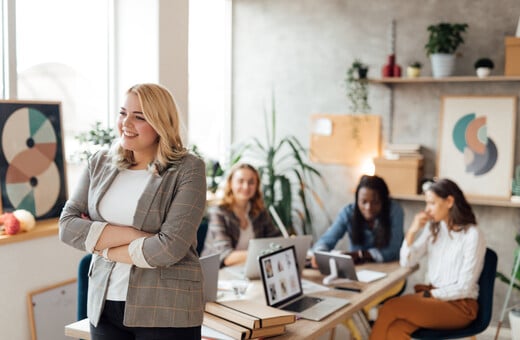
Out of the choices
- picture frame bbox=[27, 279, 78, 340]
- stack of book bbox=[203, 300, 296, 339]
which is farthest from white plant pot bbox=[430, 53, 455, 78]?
picture frame bbox=[27, 279, 78, 340]

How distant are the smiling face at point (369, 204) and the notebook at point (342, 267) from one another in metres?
0.63

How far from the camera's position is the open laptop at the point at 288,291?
2623mm

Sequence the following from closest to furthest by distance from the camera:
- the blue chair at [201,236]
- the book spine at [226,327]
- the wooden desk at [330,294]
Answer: the book spine at [226,327], the wooden desk at [330,294], the blue chair at [201,236]

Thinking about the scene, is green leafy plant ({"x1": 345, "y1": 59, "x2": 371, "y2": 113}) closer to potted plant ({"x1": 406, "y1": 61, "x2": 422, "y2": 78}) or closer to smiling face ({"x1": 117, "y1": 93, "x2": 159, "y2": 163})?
potted plant ({"x1": 406, "y1": 61, "x2": 422, "y2": 78})

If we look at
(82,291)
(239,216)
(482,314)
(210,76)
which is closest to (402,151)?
(239,216)

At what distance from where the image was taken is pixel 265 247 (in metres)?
3.06

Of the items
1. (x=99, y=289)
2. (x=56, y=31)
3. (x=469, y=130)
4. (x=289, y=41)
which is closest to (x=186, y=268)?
(x=99, y=289)

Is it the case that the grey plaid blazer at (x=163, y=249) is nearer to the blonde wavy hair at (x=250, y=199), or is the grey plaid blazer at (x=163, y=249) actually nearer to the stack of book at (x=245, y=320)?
the stack of book at (x=245, y=320)

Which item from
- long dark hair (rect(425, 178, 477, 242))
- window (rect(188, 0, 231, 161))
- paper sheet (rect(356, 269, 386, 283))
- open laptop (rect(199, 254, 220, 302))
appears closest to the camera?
open laptop (rect(199, 254, 220, 302))

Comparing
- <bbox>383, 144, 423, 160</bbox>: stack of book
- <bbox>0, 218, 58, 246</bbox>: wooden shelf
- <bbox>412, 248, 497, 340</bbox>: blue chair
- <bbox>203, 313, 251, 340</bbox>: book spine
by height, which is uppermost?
<bbox>383, 144, 423, 160</bbox>: stack of book

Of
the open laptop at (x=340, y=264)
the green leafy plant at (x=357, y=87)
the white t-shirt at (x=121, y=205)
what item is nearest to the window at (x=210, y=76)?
the green leafy plant at (x=357, y=87)

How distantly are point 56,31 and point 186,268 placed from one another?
87.3 inches

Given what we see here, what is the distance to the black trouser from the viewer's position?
1.94 m

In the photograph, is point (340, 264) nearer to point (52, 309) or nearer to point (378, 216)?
point (378, 216)
